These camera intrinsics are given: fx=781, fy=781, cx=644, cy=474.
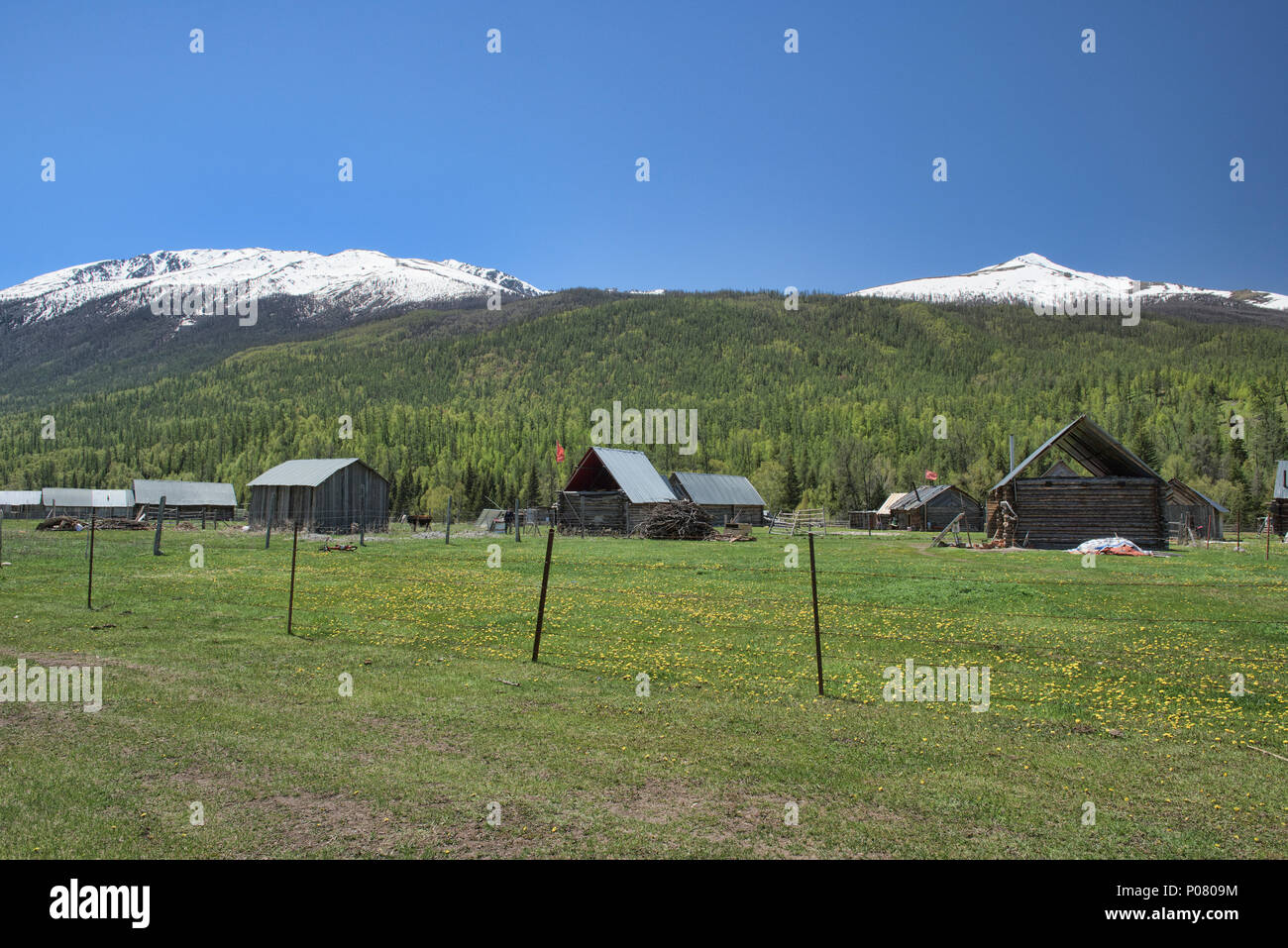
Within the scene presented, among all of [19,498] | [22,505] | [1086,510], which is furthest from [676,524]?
[19,498]

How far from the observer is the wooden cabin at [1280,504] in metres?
62.7

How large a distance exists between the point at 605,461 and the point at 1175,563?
1512 inches

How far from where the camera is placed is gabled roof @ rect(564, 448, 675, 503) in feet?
201

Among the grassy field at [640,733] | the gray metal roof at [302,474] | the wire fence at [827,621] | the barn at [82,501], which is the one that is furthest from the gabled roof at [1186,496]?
the barn at [82,501]

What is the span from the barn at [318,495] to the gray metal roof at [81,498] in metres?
50.1

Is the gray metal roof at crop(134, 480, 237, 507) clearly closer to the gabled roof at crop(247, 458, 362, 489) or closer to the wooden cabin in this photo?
the gabled roof at crop(247, 458, 362, 489)

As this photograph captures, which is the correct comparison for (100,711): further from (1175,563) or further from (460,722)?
(1175,563)

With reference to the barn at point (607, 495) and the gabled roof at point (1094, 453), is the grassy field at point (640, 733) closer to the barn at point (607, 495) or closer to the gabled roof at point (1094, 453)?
the gabled roof at point (1094, 453)

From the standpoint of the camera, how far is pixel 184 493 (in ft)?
288

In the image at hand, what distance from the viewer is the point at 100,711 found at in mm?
9664

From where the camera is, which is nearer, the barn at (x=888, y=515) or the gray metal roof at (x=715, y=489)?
the gray metal roof at (x=715, y=489)

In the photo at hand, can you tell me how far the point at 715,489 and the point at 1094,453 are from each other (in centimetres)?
4059

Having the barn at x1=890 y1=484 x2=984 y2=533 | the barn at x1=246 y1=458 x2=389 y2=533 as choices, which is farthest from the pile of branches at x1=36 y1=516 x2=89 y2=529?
the barn at x1=890 y1=484 x2=984 y2=533

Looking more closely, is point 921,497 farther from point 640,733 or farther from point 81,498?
point 81,498
